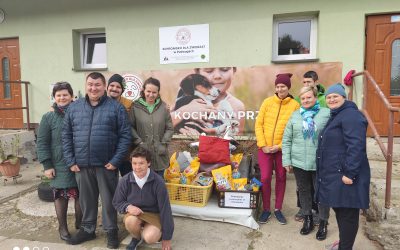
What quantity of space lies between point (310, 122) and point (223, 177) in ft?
4.23

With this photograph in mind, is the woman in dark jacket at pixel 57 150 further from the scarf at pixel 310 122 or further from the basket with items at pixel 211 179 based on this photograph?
the scarf at pixel 310 122

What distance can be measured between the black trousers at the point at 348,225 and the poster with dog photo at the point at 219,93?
308 cm

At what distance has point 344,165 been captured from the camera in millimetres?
2482

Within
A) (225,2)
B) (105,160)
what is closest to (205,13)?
(225,2)

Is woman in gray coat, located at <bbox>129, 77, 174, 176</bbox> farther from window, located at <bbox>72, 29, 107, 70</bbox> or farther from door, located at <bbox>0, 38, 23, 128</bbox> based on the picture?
door, located at <bbox>0, 38, 23, 128</bbox>

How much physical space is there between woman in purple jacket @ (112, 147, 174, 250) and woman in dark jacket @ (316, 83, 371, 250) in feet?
4.69

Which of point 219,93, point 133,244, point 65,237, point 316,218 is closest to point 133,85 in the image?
point 219,93

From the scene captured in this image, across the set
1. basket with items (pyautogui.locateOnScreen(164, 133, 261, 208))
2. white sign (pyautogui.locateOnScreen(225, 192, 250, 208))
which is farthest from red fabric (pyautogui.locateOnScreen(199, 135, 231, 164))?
white sign (pyautogui.locateOnScreen(225, 192, 250, 208))

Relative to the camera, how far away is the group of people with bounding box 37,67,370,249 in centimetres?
255

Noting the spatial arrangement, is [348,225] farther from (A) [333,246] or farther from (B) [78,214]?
(B) [78,214]

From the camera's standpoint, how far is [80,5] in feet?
20.5

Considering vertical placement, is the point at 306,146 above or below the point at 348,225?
above

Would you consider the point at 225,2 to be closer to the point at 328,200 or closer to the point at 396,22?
the point at 396,22

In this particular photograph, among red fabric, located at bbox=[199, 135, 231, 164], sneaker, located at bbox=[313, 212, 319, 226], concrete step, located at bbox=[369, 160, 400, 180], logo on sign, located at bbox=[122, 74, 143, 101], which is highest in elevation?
logo on sign, located at bbox=[122, 74, 143, 101]
